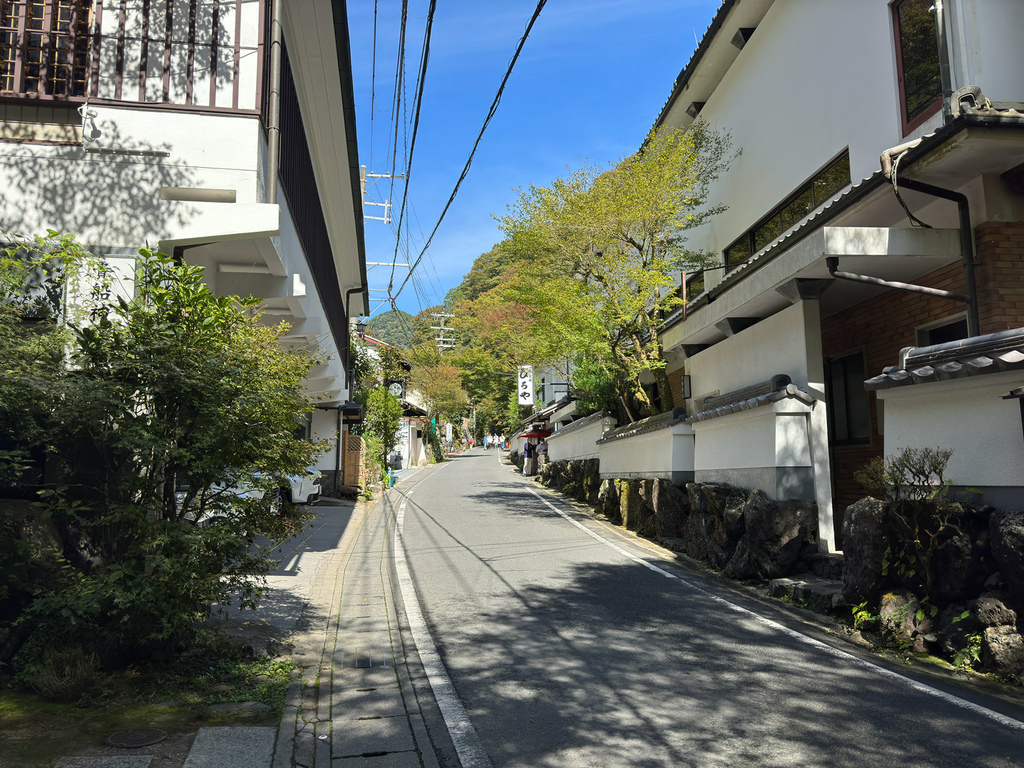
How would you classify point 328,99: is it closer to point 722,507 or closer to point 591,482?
point 722,507

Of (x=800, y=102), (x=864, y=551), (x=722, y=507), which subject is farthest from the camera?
(x=800, y=102)

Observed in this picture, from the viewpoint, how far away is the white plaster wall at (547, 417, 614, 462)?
79.2 ft

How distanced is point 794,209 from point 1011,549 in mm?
9175

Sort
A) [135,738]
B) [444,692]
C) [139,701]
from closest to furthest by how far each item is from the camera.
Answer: [135,738]
[139,701]
[444,692]

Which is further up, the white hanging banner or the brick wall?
the white hanging banner

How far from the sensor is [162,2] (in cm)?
814

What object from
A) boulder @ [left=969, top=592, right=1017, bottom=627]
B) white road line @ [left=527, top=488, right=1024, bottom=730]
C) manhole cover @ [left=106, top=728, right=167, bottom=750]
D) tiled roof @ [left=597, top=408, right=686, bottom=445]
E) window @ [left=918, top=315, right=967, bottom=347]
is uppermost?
window @ [left=918, top=315, right=967, bottom=347]

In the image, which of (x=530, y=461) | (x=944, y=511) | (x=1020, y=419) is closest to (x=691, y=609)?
(x=944, y=511)

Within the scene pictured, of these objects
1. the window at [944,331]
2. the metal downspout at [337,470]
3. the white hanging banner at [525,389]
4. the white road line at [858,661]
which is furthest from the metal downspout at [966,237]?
the white hanging banner at [525,389]

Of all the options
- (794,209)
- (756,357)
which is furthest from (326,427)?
(794,209)

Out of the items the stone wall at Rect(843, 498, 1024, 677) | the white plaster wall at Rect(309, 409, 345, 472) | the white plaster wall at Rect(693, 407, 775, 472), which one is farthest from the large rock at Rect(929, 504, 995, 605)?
the white plaster wall at Rect(309, 409, 345, 472)

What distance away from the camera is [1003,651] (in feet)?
18.1

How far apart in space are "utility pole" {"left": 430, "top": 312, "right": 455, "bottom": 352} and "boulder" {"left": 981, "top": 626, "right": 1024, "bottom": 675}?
72032 millimetres

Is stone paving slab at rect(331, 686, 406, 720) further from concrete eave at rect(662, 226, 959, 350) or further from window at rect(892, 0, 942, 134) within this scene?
window at rect(892, 0, 942, 134)
